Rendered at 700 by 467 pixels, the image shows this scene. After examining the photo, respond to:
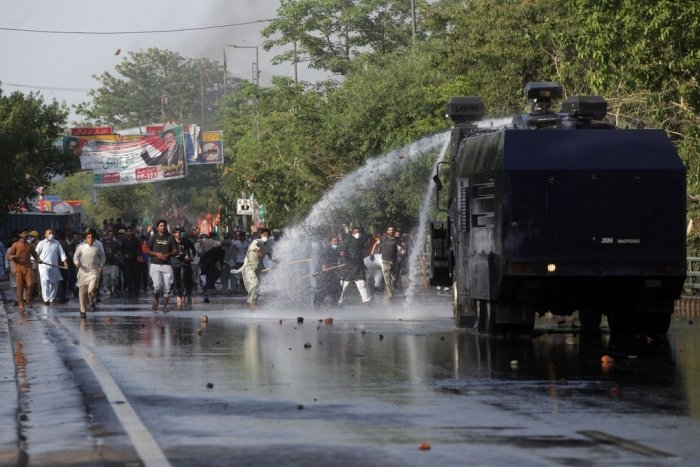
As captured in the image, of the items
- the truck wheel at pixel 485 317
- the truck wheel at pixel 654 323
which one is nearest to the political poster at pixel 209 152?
the truck wheel at pixel 485 317

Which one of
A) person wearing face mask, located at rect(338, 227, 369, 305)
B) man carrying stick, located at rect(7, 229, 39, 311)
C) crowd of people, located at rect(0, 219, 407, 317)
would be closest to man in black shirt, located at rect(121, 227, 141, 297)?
crowd of people, located at rect(0, 219, 407, 317)

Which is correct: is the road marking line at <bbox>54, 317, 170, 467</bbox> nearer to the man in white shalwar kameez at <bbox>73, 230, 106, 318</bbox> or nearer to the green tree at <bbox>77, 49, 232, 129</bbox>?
the man in white shalwar kameez at <bbox>73, 230, 106, 318</bbox>

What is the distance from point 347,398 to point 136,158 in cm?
7322

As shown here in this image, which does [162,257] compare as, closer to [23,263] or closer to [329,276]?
[23,263]

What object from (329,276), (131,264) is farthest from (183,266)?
(329,276)

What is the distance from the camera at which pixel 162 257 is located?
102 ft

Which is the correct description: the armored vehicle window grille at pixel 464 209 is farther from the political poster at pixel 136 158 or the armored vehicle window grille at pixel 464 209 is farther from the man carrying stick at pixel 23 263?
the political poster at pixel 136 158

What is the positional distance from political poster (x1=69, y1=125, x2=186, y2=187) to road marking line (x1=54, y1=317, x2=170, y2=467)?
68.0 m

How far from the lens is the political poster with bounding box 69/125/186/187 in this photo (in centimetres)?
8462

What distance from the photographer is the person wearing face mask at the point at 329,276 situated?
33688mm

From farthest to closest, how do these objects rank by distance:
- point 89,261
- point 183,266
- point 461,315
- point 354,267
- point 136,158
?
point 136,158, point 183,266, point 354,267, point 89,261, point 461,315

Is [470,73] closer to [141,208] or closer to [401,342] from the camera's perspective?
[401,342]

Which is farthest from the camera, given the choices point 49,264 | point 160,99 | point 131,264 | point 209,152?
point 160,99

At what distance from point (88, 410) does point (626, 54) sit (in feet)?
50.2
